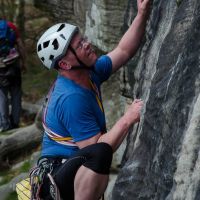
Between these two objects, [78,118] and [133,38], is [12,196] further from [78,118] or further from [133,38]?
[78,118]

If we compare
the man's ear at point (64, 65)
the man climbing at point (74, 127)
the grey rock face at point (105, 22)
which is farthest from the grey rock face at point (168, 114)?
the grey rock face at point (105, 22)

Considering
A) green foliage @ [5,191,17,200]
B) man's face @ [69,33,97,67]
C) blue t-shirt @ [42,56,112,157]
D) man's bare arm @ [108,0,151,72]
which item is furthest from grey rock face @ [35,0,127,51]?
blue t-shirt @ [42,56,112,157]

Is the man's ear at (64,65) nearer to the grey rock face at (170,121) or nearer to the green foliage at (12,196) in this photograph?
the grey rock face at (170,121)

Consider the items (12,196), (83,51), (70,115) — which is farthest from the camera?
(12,196)

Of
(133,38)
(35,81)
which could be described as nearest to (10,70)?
(35,81)

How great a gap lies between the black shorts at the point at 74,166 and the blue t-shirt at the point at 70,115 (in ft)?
0.50

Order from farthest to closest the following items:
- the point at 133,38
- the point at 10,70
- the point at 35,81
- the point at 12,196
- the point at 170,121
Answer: the point at 35,81 → the point at 10,70 → the point at 12,196 → the point at 133,38 → the point at 170,121

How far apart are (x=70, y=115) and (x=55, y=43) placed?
0.73 meters

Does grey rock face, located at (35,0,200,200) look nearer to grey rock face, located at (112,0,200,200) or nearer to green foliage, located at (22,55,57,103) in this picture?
grey rock face, located at (112,0,200,200)

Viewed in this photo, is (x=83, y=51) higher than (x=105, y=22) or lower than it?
higher

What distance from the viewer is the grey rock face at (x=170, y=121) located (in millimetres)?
4352

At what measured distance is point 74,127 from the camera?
567 cm

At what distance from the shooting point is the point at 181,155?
4.39 meters

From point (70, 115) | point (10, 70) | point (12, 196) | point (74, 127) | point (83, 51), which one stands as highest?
point (83, 51)
